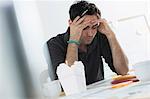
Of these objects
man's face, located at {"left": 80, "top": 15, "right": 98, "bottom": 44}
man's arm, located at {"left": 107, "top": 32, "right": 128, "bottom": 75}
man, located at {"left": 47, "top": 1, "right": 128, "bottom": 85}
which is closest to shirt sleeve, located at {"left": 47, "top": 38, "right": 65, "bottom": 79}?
man, located at {"left": 47, "top": 1, "right": 128, "bottom": 85}

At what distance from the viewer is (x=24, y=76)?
830 mm

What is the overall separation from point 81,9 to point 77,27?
79mm

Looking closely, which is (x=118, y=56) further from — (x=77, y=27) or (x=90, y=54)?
(x=77, y=27)

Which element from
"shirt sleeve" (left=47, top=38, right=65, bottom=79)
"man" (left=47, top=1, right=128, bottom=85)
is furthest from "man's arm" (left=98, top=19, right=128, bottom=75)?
"shirt sleeve" (left=47, top=38, right=65, bottom=79)

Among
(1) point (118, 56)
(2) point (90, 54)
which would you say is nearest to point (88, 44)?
(2) point (90, 54)

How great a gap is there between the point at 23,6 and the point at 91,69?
1.32ft

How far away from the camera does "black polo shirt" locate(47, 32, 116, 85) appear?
96cm

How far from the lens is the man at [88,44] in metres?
0.94

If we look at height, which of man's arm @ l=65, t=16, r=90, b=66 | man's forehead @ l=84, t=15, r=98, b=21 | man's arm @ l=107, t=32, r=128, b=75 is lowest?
man's arm @ l=107, t=32, r=128, b=75

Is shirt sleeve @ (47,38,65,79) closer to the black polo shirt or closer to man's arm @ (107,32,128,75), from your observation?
the black polo shirt

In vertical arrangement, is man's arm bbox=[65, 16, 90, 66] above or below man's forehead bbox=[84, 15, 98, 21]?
below

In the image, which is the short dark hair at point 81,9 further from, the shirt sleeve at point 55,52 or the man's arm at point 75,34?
the shirt sleeve at point 55,52

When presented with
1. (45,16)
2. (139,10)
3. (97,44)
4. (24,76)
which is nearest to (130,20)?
(139,10)

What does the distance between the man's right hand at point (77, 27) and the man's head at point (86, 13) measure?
0.01 metres
